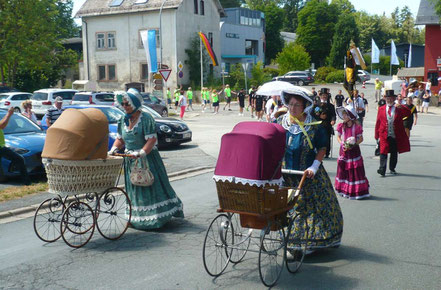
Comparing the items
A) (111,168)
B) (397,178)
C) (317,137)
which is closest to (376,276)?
(317,137)

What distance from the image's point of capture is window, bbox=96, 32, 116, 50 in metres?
54.3

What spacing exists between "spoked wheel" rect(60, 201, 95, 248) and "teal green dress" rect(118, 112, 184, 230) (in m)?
0.64

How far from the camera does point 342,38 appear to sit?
237ft

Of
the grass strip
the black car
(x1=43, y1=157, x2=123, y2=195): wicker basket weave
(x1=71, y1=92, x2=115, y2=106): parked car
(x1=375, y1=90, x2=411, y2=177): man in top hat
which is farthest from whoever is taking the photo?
(x1=71, y1=92, x2=115, y2=106): parked car

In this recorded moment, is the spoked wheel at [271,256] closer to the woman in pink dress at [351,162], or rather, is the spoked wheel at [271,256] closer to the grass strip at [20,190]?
the woman in pink dress at [351,162]

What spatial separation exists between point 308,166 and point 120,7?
164 ft

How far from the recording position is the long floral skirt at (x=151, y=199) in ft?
24.0

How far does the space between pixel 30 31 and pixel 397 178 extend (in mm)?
37263

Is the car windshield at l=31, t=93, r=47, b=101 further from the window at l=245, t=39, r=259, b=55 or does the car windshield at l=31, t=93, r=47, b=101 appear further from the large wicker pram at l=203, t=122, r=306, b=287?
the window at l=245, t=39, r=259, b=55

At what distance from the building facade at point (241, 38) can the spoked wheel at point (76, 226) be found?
54.7m

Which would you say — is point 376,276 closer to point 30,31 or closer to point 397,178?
point 397,178

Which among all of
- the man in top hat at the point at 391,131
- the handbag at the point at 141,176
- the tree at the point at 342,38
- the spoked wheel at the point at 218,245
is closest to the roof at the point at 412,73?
the tree at the point at 342,38

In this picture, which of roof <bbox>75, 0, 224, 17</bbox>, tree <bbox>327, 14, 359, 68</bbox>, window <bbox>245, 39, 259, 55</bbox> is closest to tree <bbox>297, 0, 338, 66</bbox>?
tree <bbox>327, 14, 359, 68</bbox>

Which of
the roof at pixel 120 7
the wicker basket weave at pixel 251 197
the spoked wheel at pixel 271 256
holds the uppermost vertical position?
the roof at pixel 120 7
